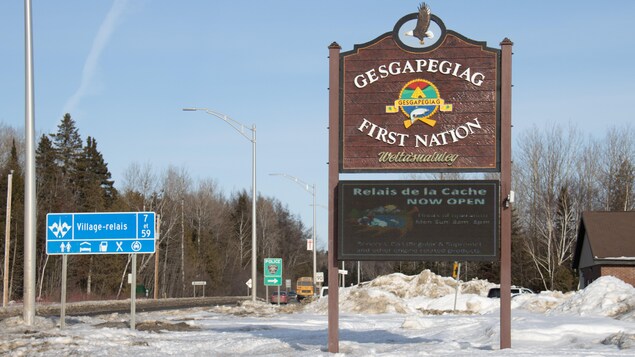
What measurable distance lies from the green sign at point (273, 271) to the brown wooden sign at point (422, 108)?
30991 millimetres

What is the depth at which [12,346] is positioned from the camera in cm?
1823

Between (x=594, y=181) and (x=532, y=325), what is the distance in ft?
200

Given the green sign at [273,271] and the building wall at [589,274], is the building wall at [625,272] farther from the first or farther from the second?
the green sign at [273,271]

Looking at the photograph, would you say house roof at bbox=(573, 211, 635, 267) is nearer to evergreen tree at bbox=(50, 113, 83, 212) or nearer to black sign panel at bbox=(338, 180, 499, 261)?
black sign panel at bbox=(338, 180, 499, 261)

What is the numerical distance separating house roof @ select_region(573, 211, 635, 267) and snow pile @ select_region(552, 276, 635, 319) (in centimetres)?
1659

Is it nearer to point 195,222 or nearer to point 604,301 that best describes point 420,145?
point 604,301

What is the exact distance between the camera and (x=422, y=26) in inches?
686

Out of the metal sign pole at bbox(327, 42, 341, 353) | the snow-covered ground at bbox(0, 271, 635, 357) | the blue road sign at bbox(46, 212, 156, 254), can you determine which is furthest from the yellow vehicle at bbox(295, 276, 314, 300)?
the metal sign pole at bbox(327, 42, 341, 353)

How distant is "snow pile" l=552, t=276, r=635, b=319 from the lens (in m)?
27.2

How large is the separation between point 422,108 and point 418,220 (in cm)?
219

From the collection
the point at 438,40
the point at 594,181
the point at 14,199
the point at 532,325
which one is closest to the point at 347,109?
the point at 438,40

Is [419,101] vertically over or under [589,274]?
over

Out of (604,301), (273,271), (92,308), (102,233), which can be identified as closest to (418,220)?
(102,233)

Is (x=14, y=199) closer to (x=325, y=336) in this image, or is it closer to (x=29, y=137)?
(x=29, y=137)
